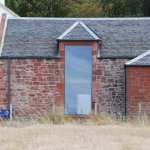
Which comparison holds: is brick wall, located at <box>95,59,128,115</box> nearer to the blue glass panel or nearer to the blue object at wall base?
the blue glass panel

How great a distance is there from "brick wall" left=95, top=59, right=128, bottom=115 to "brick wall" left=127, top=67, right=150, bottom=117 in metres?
1.07

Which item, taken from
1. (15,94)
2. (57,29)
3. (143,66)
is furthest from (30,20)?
(143,66)

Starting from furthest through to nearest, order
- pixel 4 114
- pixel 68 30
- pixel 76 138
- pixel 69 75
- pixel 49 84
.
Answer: pixel 68 30, pixel 69 75, pixel 49 84, pixel 4 114, pixel 76 138

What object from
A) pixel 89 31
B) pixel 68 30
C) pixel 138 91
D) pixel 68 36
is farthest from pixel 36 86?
pixel 138 91

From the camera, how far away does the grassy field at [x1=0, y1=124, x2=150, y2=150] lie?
53.9ft

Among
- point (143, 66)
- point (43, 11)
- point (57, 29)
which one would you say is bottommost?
point (143, 66)

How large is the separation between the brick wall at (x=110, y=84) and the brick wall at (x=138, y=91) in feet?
3.53

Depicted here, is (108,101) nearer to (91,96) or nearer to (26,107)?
(91,96)

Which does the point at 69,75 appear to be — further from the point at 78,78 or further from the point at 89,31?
the point at 89,31

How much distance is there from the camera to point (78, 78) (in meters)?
32.0

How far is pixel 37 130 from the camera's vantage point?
67.9 feet

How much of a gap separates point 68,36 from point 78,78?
7.10 ft

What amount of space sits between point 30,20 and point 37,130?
14705 millimetres

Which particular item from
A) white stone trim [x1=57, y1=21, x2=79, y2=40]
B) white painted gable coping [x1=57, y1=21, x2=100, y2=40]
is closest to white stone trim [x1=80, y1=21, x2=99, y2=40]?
white painted gable coping [x1=57, y1=21, x2=100, y2=40]
